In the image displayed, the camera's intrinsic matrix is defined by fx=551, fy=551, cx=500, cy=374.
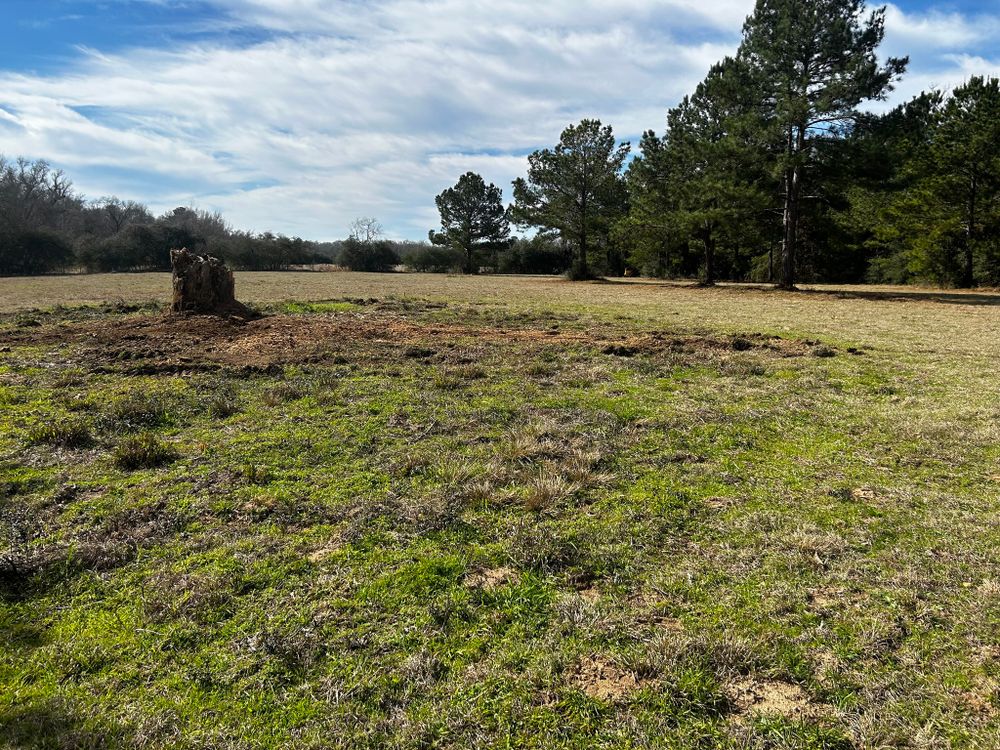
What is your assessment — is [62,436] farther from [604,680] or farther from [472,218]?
[472,218]

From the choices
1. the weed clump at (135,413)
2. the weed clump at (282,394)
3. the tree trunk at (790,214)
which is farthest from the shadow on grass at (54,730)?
the tree trunk at (790,214)

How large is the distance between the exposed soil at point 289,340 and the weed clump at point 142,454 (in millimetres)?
3415

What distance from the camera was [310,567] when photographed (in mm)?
3037

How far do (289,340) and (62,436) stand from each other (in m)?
5.42

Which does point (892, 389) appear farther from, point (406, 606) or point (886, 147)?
point (886, 147)

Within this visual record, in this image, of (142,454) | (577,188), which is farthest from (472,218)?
(142,454)

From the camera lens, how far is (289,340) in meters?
10.3

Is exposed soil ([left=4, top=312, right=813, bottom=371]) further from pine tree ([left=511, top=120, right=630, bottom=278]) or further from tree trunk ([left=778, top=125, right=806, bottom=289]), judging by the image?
pine tree ([left=511, top=120, right=630, bottom=278])

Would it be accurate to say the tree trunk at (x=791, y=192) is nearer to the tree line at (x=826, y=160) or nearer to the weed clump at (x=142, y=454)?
the tree line at (x=826, y=160)

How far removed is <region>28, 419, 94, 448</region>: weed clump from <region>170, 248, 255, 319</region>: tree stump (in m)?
8.42

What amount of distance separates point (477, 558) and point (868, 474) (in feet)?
10.7

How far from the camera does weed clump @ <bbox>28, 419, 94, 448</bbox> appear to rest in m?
4.91

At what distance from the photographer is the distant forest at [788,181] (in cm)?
2136

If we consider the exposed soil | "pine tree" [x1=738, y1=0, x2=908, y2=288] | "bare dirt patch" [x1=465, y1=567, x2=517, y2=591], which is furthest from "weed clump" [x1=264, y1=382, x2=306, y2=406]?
"pine tree" [x1=738, y1=0, x2=908, y2=288]
